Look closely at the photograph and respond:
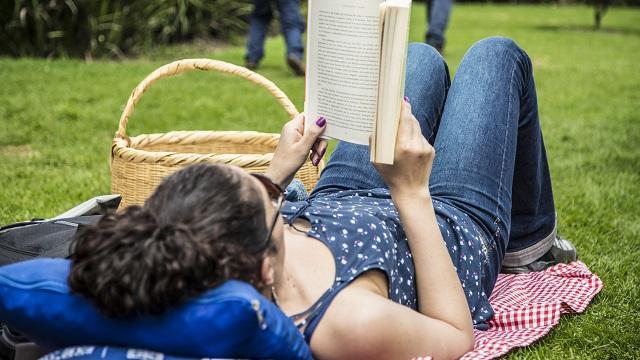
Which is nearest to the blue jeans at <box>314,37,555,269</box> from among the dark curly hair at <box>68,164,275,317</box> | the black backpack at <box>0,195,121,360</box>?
the black backpack at <box>0,195,121,360</box>

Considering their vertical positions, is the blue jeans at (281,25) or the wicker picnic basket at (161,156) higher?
the wicker picnic basket at (161,156)

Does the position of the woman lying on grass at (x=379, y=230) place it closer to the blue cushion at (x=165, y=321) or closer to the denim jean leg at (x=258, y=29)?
the blue cushion at (x=165, y=321)

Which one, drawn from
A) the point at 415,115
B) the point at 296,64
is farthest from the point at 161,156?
the point at 296,64

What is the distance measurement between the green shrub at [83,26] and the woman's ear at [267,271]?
6.66 m

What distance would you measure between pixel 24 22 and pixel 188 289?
273 inches

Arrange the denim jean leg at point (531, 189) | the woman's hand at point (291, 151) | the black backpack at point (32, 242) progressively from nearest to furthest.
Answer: the black backpack at point (32, 242)
the woman's hand at point (291, 151)
the denim jean leg at point (531, 189)

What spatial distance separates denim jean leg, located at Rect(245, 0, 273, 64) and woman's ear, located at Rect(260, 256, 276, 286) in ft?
20.9

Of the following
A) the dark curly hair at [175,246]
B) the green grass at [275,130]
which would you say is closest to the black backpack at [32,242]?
the dark curly hair at [175,246]

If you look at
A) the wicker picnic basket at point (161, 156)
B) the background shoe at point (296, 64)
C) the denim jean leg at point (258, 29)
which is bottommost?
the background shoe at point (296, 64)

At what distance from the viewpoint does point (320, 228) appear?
2104 millimetres

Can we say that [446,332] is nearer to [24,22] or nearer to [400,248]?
[400,248]

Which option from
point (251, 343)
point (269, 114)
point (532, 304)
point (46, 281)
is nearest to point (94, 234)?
point (46, 281)

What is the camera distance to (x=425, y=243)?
202cm

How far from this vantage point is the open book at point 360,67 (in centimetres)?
185
